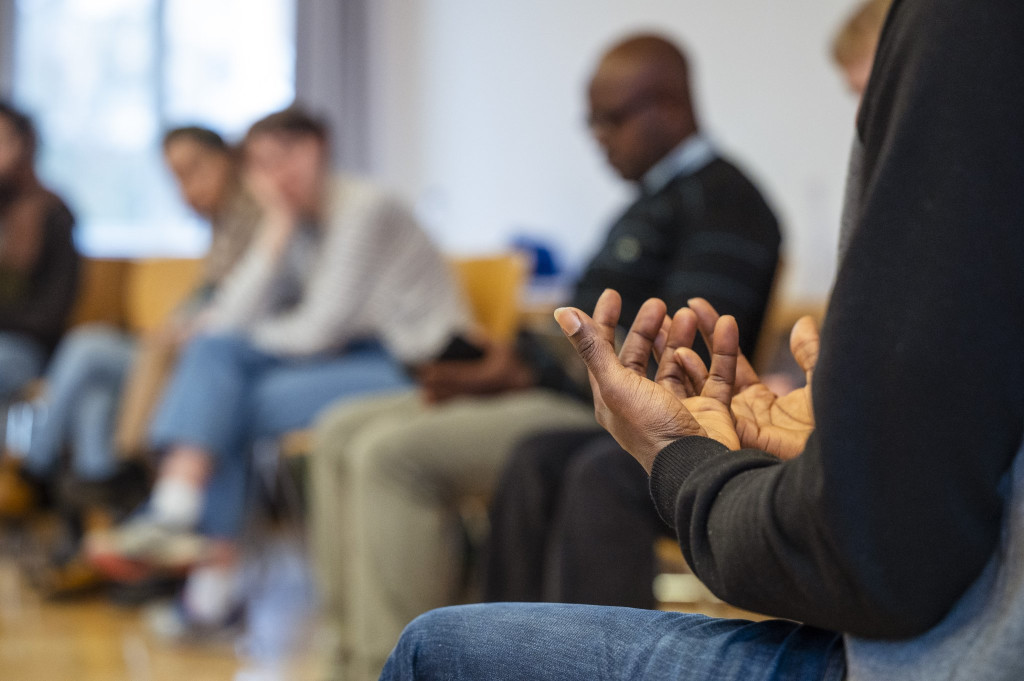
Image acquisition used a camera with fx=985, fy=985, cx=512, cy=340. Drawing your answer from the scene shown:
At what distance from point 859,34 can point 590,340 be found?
1.02 m

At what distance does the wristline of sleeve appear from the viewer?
54cm

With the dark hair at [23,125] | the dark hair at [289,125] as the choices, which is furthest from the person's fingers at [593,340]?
the dark hair at [23,125]

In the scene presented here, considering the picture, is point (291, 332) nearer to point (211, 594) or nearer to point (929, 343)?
point (211, 594)

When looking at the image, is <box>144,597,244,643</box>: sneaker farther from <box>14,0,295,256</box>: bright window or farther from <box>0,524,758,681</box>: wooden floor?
<box>14,0,295,256</box>: bright window

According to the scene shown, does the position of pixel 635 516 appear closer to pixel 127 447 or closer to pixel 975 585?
pixel 975 585

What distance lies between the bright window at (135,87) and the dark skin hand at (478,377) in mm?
3189

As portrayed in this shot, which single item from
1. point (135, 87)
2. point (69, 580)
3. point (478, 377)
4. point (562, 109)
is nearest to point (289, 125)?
point (478, 377)

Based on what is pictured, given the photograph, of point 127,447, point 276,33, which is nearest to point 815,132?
point 127,447

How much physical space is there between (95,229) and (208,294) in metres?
2.68

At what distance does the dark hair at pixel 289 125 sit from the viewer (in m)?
2.17

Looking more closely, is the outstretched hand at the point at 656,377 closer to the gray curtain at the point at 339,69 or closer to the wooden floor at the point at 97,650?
the wooden floor at the point at 97,650

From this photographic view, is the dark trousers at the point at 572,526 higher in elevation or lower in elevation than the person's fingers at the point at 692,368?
lower

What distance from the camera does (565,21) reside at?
3807 mm

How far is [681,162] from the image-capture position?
139 centimetres
